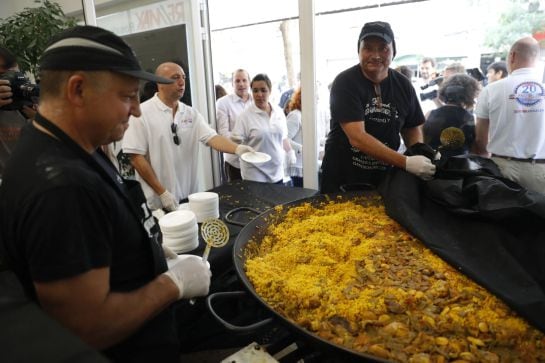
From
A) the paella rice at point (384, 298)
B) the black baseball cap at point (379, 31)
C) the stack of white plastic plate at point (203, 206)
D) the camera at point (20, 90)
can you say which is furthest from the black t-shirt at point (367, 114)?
the camera at point (20, 90)

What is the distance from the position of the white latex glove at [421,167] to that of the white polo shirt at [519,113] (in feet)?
4.94

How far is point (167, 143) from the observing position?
7.97 feet

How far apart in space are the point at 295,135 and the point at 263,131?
59 cm

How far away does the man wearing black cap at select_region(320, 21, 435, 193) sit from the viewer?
1.90m

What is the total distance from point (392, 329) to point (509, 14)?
278 centimetres

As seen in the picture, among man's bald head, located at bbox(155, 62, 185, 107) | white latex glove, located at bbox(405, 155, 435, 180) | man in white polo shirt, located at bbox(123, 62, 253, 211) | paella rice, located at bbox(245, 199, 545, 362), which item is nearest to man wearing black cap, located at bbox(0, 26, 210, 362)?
paella rice, located at bbox(245, 199, 545, 362)

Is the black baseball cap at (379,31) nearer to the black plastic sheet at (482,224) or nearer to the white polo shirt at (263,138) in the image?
the black plastic sheet at (482,224)

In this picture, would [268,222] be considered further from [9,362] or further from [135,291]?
[9,362]

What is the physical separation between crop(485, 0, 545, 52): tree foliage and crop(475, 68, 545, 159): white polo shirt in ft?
0.99

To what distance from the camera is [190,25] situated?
371 cm

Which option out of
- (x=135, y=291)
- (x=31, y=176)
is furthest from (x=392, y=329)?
(x=31, y=176)

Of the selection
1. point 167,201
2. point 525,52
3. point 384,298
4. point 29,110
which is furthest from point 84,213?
point 525,52

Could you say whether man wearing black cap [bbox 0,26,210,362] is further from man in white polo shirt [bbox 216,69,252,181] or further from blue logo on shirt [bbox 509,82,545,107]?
man in white polo shirt [bbox 216,69,252,181]

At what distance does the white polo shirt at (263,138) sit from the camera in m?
3.07
